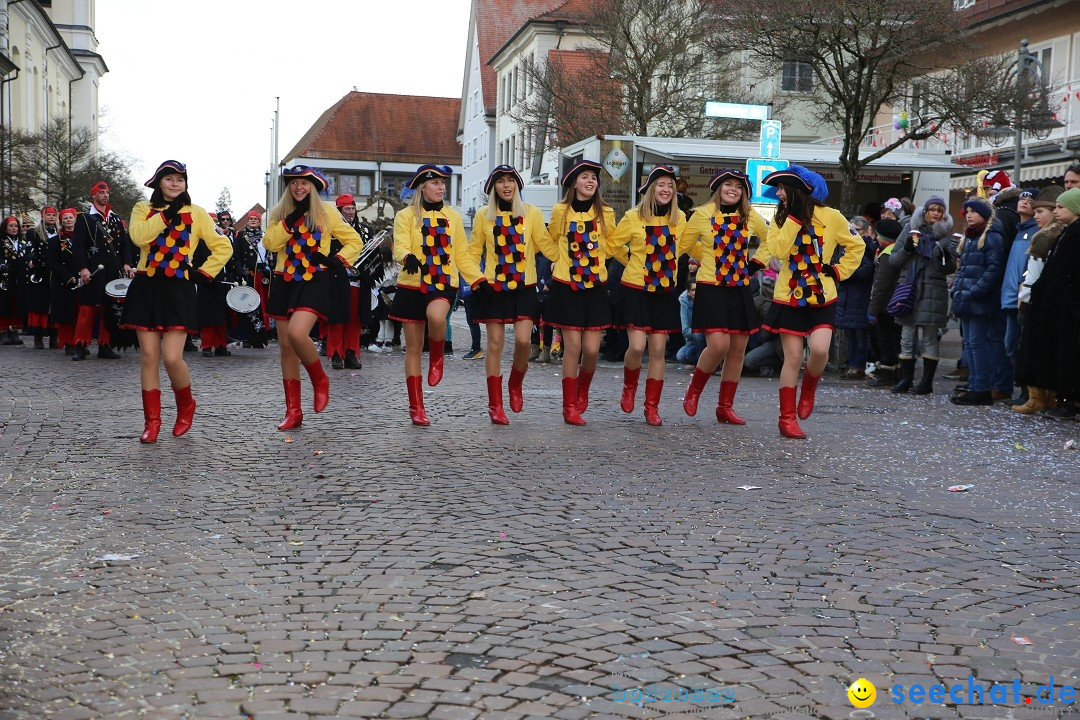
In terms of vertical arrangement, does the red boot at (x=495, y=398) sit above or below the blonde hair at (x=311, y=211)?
below

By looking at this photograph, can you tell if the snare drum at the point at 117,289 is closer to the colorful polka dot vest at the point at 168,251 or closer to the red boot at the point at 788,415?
the colorful polka dot vest at the point at 168,251

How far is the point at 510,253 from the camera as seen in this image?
1032cm

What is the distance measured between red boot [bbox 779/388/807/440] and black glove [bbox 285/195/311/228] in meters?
3.74

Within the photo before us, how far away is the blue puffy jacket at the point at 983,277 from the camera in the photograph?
12688mm

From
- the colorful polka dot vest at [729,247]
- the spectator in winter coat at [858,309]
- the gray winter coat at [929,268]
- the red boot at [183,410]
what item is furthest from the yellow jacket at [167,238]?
the spectator in winter coat at [858,309]

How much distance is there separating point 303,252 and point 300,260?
6 cm

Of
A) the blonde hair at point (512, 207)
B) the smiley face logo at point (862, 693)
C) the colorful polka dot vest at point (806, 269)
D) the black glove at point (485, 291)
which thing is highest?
the blonde hair at point (512, 207)

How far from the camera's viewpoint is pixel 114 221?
17.5 m

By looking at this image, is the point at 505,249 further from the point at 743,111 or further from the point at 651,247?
the point at 743,111

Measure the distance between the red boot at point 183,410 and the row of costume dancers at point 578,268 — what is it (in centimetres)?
1

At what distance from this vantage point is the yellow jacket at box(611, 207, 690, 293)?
10398 mm

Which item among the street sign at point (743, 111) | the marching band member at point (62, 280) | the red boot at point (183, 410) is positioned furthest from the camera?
the street sign at point (743, 111)

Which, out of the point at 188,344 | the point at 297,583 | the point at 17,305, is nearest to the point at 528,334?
the point at 297,583

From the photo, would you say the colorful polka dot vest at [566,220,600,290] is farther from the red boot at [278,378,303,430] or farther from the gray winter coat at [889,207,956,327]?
the gray winter coat at [889,207,956,327]
